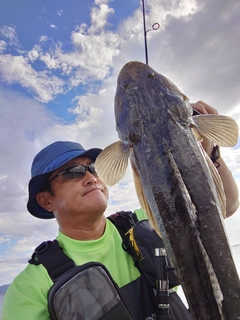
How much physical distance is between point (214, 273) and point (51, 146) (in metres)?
3.57

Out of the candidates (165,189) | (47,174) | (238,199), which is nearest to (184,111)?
(165,189)

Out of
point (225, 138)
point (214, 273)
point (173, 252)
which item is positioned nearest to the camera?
point (214, 273)

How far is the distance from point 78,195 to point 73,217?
34cm

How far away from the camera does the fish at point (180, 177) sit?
5.86 feet

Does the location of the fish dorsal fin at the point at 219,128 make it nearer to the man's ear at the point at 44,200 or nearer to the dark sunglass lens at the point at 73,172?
the dark sunglass lens at the point at 73,172

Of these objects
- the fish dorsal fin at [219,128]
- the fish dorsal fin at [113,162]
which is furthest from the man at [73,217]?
the fish dorsal fin at [113,162]

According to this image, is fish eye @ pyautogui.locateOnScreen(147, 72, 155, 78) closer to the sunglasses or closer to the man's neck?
the sunglasses

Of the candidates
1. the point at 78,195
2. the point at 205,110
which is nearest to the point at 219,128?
the point at 205,110

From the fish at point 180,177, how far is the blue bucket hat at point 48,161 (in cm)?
174

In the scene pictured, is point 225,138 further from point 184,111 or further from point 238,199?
point 238,199

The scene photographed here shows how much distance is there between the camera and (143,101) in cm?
264

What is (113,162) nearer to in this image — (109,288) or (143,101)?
(143,101)

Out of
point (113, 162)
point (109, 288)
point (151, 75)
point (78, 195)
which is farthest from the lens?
point (78, 195)

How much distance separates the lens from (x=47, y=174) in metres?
4.39
